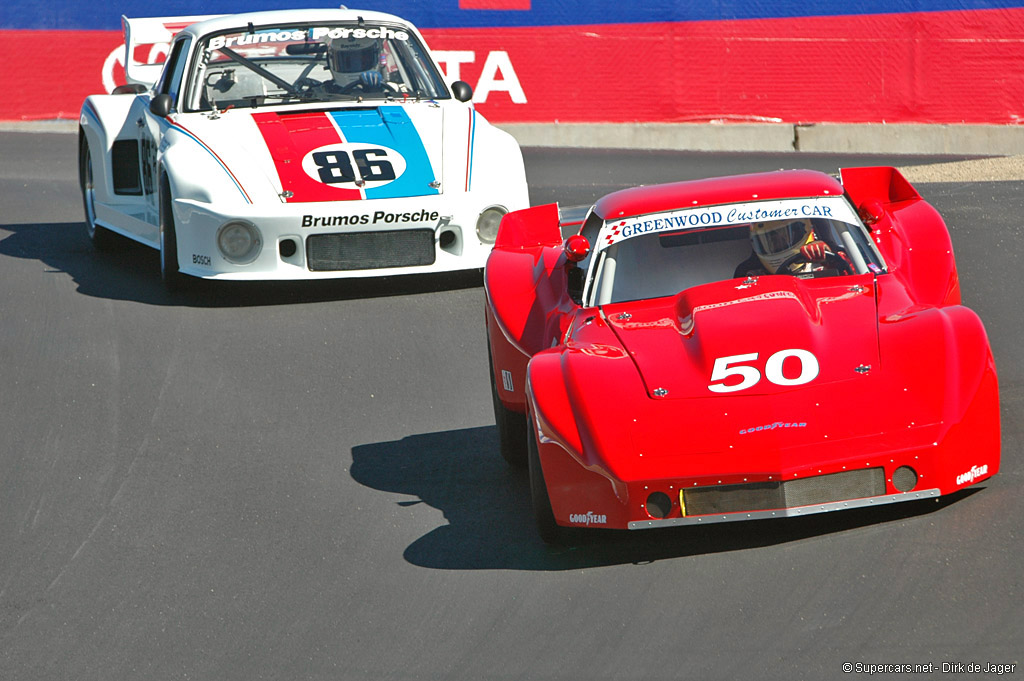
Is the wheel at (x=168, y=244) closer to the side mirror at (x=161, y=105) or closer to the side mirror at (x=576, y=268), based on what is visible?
the side mirror at (x=161, y=105)

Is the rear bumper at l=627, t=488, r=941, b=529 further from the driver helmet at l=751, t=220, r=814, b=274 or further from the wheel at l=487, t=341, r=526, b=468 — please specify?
the driver helmet at l=751, t=220, r=814, b=274

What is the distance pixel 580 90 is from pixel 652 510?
1209 cm

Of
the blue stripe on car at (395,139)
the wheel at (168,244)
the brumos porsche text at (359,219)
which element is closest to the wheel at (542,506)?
the brumos porsche text at (359,219)

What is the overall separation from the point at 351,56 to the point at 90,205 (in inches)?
92.5

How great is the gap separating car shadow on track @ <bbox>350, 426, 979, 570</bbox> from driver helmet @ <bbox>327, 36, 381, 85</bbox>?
469cm

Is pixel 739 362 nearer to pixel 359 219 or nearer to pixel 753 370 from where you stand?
pixel 753 370

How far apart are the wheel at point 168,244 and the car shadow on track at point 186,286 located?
63 mm

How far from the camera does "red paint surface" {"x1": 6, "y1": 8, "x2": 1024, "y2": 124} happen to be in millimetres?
15406

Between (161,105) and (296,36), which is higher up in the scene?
(296,36)

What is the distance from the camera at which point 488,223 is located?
9.28 metres

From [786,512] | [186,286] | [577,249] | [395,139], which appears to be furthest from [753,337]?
[186,286]

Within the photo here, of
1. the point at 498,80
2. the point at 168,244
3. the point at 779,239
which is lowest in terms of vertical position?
the point at 498,80

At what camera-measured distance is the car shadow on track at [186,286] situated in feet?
31.1

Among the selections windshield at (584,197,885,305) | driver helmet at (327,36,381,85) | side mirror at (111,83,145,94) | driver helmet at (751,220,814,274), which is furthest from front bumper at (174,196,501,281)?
driver helmet at (751,220,814,274)
